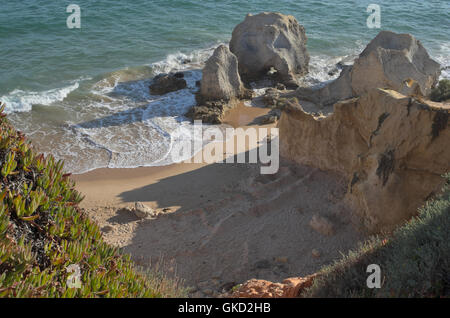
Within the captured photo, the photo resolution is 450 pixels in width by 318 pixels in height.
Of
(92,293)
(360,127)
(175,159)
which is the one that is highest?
(360,127)

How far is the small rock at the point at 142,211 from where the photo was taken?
8.42m

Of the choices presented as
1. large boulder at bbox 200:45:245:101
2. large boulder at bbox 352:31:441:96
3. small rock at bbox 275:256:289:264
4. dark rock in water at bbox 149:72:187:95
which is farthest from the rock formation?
small rock at bbox 275:256:289:264

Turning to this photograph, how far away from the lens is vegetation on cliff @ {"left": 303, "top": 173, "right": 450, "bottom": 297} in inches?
153

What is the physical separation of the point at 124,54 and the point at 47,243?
54.5 feet

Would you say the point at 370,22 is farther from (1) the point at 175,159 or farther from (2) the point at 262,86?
(1) the point at 175,159

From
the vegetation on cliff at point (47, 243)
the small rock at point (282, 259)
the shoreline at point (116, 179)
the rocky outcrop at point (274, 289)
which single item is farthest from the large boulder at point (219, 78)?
the rocky outcrop at point (274, 289)

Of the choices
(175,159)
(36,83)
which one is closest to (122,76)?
(36,83)

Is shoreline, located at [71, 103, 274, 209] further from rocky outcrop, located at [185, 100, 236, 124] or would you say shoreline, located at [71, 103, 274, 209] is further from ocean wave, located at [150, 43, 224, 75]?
ocean wave, located at [150, 43, 224, 75]

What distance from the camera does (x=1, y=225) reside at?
12.7 ft

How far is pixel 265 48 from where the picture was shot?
1712 cm

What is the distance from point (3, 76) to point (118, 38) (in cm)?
645

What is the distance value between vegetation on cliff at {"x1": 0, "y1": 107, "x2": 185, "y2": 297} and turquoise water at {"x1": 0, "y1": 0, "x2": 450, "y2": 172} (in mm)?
6621

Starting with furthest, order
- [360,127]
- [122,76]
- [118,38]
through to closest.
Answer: [118,38] → [122,76] → [360,127]

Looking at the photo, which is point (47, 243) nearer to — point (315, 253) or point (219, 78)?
point (315, 253)
